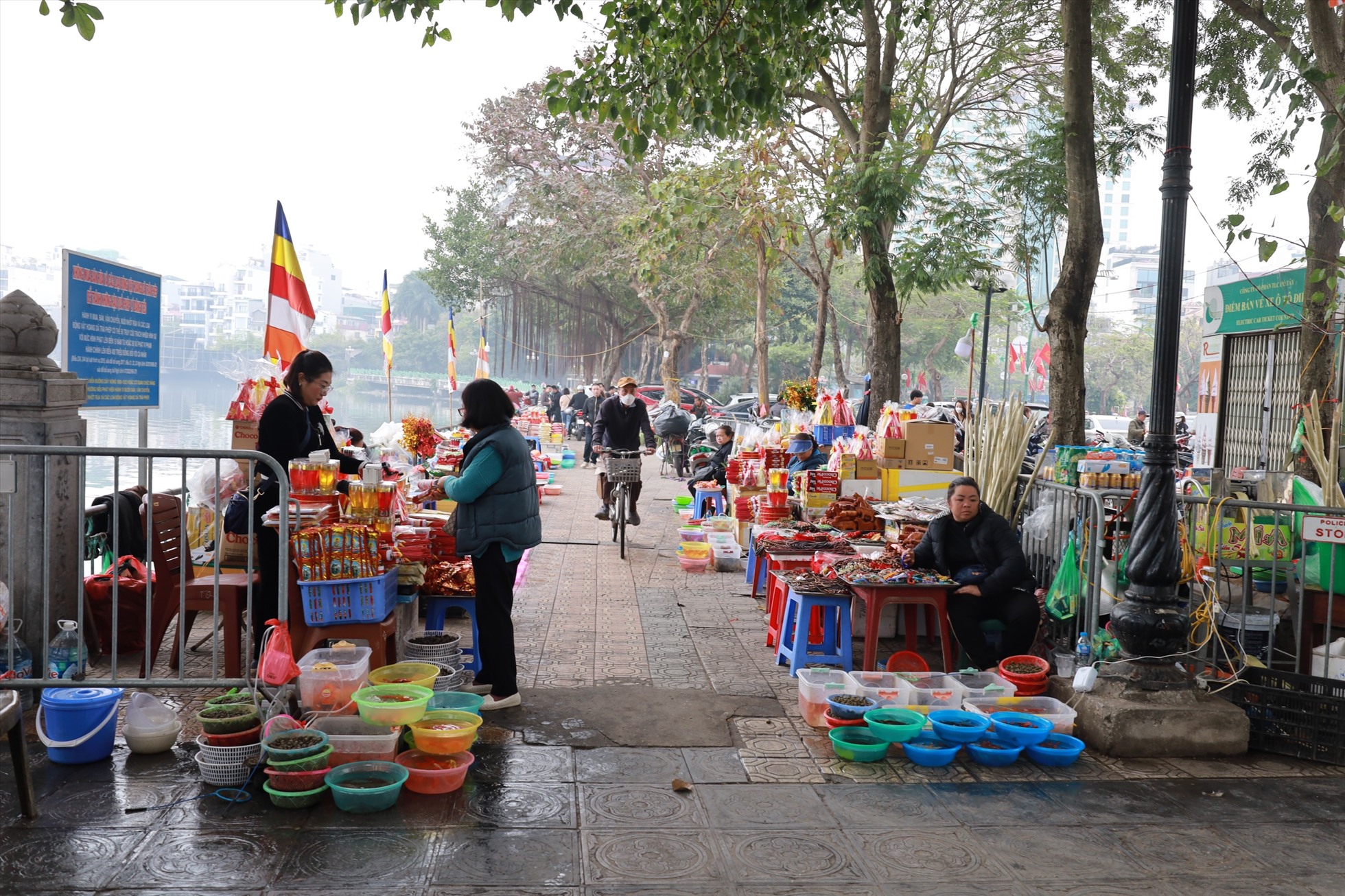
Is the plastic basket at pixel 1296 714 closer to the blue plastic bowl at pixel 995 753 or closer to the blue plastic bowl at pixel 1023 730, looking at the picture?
the blue plastic bowl at pixel 1023 730

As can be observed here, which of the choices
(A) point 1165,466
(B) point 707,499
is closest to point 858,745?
(A) point 1165,466

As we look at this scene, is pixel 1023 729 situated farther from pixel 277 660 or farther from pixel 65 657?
pixel 65 657

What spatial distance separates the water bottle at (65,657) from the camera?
547 cm

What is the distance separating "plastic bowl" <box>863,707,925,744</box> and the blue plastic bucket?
3633 millimetres

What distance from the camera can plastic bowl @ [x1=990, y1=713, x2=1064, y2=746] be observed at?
16.2ft

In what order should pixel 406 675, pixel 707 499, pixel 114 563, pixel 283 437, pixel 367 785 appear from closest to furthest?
1. pixel 367 785
2. pixel 114 563
3. pixel 406 675
4. pixel 283 437
5. pixel 707 499

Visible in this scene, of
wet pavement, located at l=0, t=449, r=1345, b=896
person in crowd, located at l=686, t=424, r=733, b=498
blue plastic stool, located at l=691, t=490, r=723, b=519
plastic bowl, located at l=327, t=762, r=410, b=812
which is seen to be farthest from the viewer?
person in crowd, located at l=686, t=424, r=733, b=498

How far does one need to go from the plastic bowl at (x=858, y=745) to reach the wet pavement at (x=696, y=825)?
7cm

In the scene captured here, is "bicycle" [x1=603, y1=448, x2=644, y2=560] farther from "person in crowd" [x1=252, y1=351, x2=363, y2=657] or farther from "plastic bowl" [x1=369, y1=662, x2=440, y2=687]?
"plastic bowl" [x1=369, y1=662, x2=440, y2=687]

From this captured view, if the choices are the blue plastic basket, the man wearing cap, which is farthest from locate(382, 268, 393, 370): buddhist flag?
the man wearing cap

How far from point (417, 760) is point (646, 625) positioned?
11.8ft

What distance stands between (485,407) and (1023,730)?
10.8ft

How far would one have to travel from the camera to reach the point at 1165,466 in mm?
5262

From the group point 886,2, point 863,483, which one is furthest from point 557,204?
point 863,483
